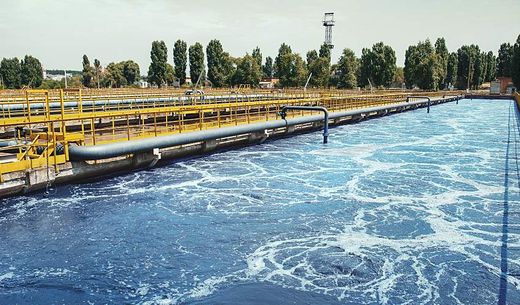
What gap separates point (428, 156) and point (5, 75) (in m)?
102

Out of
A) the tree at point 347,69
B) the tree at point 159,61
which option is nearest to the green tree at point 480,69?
the tree at point 347,69

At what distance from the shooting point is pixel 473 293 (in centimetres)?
812

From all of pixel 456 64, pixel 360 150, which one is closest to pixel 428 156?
pixel 360 150

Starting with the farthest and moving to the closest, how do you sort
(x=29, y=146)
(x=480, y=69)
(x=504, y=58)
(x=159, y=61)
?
(x=504, y=58) < (x=480, y=69) < (x=159, y=61) < (x=29, y=146)

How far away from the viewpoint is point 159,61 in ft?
259

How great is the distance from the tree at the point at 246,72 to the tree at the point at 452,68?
151 feet

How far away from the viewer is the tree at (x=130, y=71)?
106750mm

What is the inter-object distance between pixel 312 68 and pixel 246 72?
12492 millimetres

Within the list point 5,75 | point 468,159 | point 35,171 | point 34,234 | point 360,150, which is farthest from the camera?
point 5,75

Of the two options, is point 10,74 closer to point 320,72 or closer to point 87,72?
point 87,72

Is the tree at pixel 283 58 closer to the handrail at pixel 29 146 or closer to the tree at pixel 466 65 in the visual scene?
the tree at pixel 466 65

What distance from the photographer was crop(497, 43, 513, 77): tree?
346 ft

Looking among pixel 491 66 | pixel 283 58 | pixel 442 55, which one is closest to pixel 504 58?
pixel 491 66

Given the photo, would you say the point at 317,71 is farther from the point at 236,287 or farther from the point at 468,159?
the point at 236,287
